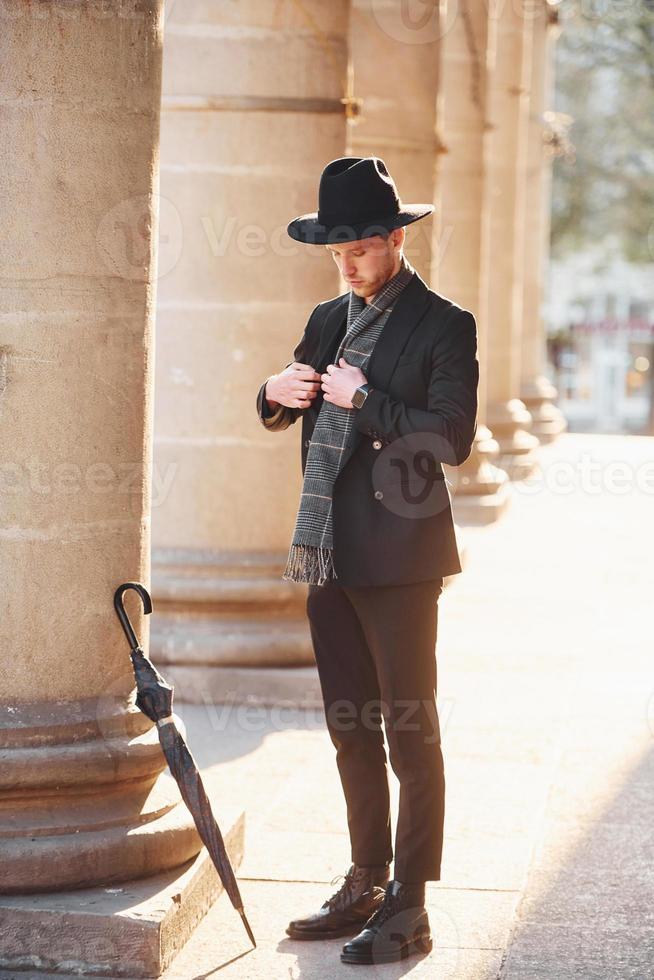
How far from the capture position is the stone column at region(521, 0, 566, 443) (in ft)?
61.5

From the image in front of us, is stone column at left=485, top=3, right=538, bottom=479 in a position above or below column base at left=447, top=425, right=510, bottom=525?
above

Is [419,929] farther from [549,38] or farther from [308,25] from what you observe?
[549,38]

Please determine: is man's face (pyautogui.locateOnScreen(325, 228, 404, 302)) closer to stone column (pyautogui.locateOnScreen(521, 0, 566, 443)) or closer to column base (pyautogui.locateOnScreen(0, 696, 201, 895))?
column base (pyautogui.locateOnScreen(0, 696, 201, 895))

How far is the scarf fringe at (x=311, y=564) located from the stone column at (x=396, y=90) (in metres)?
5.27

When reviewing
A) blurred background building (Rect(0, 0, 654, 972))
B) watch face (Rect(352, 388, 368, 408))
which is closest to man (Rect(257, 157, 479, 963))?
watch face (Rect(352, 388, 368, 408))

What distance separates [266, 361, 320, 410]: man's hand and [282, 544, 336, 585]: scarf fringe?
37 centimetres

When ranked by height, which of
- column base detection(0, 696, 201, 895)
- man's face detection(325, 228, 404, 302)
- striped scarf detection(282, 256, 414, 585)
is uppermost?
man's face detection(325, 228, 404, 302)

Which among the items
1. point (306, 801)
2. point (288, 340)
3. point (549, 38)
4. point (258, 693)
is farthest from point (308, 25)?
point (549, 38)

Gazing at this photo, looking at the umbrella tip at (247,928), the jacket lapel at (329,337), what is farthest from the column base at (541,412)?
the umbrella tip at (247,928)

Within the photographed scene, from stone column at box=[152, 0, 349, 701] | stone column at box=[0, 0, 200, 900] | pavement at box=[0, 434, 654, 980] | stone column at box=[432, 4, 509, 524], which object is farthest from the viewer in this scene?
stone column at box=[432, 4, 509, 524]

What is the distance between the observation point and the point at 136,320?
13.9ft

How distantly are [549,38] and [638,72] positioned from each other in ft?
43.7

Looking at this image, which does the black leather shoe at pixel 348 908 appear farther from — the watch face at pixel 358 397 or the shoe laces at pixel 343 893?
the watch face at pixel 358 397

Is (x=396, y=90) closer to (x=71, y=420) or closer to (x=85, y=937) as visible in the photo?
(x=71, y=420)
